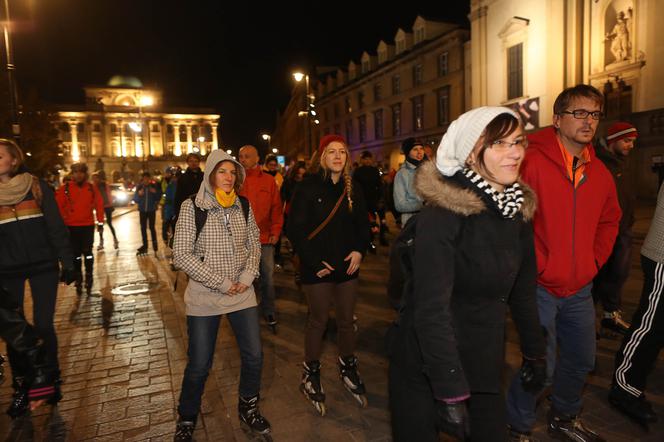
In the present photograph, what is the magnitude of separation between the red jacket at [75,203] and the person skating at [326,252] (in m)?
5.97

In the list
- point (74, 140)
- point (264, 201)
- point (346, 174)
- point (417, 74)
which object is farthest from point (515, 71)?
point (74, 140)

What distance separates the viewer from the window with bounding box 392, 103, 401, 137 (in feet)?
136

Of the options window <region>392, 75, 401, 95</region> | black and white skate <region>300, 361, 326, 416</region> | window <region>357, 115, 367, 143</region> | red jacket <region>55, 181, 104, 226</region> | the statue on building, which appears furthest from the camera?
window <region>357, 115, 367, 143</region>

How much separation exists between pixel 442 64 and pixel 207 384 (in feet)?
114

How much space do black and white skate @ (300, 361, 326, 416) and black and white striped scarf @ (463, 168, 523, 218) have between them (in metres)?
2.48

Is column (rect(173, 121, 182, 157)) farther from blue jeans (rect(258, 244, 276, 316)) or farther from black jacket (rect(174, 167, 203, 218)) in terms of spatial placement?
blue jeans (rect(258, 244, 276, 316))

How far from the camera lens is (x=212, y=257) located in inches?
130

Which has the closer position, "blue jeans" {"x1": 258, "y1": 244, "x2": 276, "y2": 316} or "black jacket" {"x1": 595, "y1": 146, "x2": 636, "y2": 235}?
"black jacket" {"x1": 595, "y1": 146, "x2": 636, "y2": 235}

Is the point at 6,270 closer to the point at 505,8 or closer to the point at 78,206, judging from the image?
the point at 78,206

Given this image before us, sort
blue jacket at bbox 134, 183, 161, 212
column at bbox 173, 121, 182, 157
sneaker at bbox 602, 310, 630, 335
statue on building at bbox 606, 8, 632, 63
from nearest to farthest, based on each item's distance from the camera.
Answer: sneaker at bbox 602, 310, 630, 335 → blue jacket at bbox 134, 183, 161, 212 → statue on building at bbox 606, 8, 632, 63 → column at bbox 173, 121, 182, 157

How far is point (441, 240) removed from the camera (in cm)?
187

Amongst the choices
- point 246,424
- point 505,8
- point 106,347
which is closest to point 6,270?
point 106,347

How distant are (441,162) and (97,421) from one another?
11.3 feet

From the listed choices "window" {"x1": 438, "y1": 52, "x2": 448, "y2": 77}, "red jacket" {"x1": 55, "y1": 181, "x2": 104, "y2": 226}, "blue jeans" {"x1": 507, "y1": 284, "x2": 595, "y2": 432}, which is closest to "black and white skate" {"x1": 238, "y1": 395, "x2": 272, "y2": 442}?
"blue jeans" {"x1": 507, "y1": 284, "x2": 595, "y2": 432}
